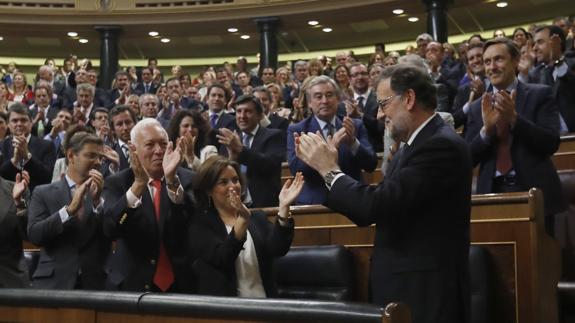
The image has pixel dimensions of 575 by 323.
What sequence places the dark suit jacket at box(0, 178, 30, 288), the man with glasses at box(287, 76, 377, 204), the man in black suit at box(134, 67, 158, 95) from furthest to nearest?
the man in black suit at box(134, 67, 158, 95), the man with glasses at box(287, 76, 377, 204), the dark suit jacket at box(0, 178, 30, 288)

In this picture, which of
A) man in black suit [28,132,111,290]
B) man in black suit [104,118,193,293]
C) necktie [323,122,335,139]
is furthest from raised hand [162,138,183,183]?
necktie [323,122,335,139]

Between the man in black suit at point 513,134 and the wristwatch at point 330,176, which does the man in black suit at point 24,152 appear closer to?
the man in black suit at point 513,134

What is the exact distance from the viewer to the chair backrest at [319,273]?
2299mm

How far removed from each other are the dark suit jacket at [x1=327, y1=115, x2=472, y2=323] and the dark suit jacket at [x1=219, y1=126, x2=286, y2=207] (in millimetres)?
1504

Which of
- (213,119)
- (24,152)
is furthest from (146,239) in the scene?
(213,119)

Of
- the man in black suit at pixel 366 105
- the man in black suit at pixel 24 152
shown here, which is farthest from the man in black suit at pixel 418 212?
the man in black suit at pixel 24 152

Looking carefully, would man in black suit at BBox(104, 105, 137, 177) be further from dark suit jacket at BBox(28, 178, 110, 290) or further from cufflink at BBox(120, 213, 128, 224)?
cufflink at BBox(120, 213, 128, 224)

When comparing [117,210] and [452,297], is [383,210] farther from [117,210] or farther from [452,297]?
[117,210]

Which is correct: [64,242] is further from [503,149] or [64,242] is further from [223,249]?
[503,149]

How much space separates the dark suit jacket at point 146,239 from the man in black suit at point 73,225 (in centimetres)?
19

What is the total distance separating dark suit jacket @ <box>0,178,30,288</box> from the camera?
8.49 feet

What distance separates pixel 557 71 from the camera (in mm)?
3521

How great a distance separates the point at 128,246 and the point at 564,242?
143 centimetres

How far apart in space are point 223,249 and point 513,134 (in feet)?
3.07
